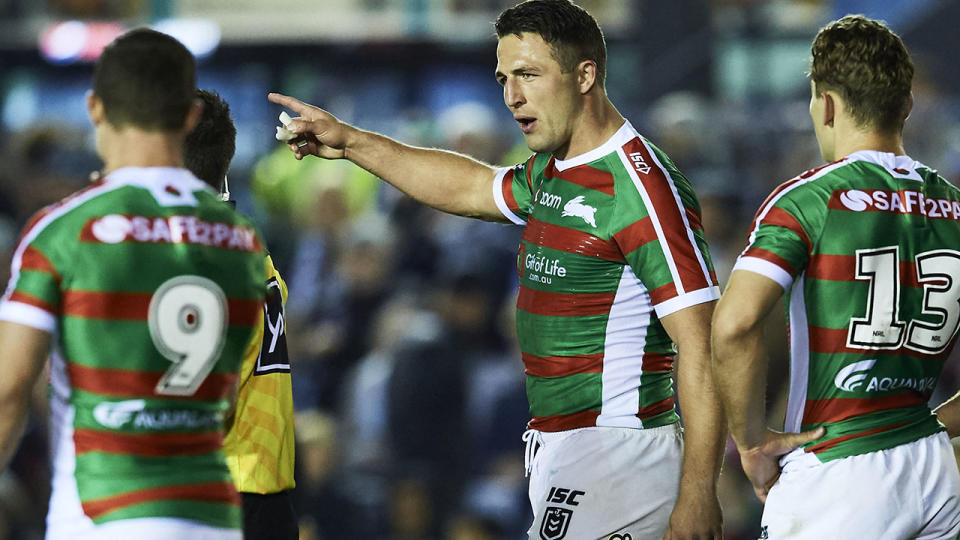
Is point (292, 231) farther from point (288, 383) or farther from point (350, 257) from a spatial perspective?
point (288, 383)

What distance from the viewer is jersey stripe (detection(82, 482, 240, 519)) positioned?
9.96 ft

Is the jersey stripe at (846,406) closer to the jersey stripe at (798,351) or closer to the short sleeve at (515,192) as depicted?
the jersey stripe at (798,351)

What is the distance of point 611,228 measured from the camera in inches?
161

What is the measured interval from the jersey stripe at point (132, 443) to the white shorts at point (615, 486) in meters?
1.47

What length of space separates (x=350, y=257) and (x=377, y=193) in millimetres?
1724

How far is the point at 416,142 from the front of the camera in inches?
484

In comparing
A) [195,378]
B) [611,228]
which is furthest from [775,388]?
[195,378]

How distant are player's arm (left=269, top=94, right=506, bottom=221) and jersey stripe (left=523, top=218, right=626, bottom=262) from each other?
0.53 m

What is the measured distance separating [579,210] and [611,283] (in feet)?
0.87

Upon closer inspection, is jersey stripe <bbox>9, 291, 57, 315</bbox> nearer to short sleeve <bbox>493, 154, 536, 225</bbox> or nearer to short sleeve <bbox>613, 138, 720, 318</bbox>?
short sleeve <bbox>613, 138, 720, 318</bbox>

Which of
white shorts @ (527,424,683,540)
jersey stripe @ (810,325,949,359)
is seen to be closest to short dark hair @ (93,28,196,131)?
white shorts @ (527,424,683,540)

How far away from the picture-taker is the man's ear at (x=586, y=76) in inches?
171

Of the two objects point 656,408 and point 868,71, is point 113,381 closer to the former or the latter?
point 656,408

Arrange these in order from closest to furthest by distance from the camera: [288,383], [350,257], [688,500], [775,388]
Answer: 1. [688,500]
2. [288,383]
3. [775,388]
4. [350,257]
